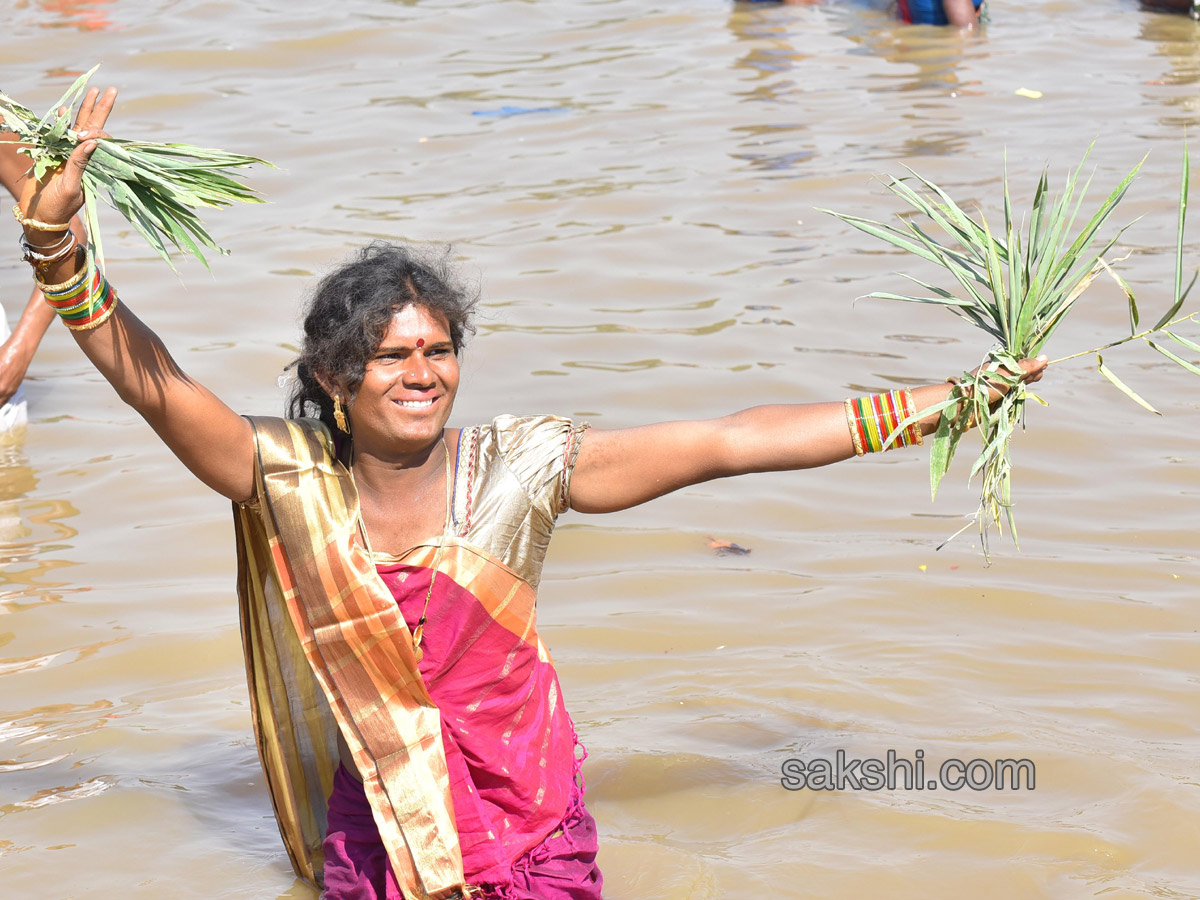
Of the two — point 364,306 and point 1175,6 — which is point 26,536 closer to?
point 364,306

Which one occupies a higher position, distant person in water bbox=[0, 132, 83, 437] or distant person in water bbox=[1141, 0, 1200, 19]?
distant person in water bbox=[1141, 0, 1200, 19]

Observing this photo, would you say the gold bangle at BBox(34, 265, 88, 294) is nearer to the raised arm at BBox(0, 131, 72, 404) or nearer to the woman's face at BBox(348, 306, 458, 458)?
the woman's face at BBox(348, 306, 458, 458)

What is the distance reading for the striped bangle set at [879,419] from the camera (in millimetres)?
2697

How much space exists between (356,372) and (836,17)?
32.5 ft

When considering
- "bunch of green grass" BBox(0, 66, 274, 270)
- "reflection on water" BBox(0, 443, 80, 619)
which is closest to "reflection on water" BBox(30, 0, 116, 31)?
"reflection on water" BBox(0, 443, 80, 619)

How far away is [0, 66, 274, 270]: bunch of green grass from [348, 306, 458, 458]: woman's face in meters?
0.37

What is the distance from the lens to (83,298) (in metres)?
2.42

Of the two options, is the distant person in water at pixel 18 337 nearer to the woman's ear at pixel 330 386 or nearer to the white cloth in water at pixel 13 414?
the white cloth in water at pixel 13 414

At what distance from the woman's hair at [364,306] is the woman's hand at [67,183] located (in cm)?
53

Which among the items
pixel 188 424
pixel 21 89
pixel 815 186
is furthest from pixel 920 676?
pixel 21 89

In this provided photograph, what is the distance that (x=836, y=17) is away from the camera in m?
11.7

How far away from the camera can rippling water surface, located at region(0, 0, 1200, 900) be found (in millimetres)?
3514

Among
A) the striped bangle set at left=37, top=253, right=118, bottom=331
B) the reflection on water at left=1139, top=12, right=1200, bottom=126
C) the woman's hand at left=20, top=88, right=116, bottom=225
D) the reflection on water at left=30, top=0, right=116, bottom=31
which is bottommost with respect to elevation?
the striped bangle set at left=37, top=253, right=118, bottom=331

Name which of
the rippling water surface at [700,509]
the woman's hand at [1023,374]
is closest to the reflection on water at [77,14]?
the rippling water surface at [700,509]
